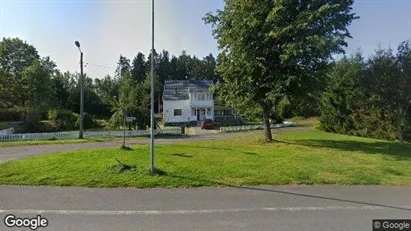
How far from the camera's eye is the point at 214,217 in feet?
19.2

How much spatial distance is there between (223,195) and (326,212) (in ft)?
7.86

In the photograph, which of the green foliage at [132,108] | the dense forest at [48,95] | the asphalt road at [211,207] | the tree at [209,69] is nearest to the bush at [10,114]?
the dense forest at [48,95]

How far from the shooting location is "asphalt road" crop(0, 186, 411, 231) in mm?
5469

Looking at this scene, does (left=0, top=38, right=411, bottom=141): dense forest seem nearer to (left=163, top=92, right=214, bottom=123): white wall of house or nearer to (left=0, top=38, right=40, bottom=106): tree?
(left=0, top=38, right=40, bottom=106): tree

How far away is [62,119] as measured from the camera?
3703cm

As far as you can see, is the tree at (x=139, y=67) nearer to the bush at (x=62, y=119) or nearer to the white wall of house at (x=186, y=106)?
the white wall of house at (x=186, y=106)

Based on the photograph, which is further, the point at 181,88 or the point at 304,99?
the point at 181,88

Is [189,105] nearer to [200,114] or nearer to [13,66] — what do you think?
[200,114]

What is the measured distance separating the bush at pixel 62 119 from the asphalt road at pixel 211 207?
29729 mm

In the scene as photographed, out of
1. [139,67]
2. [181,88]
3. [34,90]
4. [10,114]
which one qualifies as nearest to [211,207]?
[34,90]

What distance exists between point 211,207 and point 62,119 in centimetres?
3550

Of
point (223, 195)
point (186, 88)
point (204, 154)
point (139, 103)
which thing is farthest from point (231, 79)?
point (186, 88)

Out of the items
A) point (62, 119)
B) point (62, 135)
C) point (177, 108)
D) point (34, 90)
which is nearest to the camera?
point (62, 135)

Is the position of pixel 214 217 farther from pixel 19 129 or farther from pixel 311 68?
pixel 19 129
